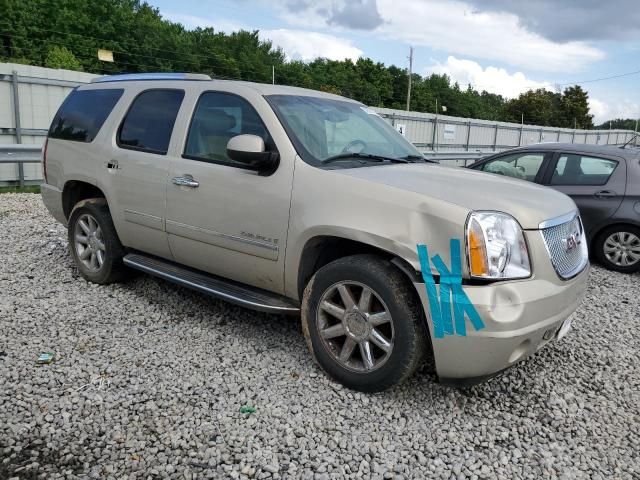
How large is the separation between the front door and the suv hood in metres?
0.57

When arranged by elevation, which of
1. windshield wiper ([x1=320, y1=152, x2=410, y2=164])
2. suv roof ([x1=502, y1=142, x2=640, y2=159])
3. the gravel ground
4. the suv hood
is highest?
suv roof ([x1=502, y1=142, x2=640, y2=159])

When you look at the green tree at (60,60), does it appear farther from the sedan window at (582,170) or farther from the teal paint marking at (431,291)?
the teal paint marking at (431,291)

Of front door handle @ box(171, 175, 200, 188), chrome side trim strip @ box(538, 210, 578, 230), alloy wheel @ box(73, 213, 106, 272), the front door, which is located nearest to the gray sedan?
chrome side trim strip @ box(538, 210, 578, 230)

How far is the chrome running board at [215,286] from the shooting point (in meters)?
3.60

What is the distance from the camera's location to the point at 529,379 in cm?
358

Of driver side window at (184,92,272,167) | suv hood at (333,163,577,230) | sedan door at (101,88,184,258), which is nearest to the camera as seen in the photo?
suv hood at (333,163,577,230)

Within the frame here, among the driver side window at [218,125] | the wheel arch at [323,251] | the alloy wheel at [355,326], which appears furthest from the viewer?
the driver side window at [218,125]

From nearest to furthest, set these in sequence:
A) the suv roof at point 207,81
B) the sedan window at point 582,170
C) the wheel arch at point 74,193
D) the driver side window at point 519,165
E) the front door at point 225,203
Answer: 1. the front door at point 225,203
2. the suv roof at point 207,81
3. the wheel arch at point 74,193
4. the sedan window at point 582,170
5. the driver side window at point 519,165

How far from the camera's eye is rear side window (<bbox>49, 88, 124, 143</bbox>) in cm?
488

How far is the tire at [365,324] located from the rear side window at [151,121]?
1872 millimetres

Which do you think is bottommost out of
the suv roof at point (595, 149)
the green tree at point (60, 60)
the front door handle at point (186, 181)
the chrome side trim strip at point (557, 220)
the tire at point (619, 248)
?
the tire at point (619, 248)

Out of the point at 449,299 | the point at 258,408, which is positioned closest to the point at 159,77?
the point at 258,408

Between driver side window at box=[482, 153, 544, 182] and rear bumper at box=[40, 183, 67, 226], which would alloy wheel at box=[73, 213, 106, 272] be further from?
driver side window at box=[482, 153, 544, 182]

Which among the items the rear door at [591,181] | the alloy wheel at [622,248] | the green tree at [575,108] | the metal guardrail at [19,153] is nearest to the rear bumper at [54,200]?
the metal guardrail at [19,153]
